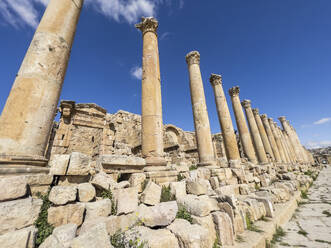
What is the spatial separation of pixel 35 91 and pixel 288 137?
1274 inches

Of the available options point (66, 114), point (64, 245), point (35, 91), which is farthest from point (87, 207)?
point (66, 114)

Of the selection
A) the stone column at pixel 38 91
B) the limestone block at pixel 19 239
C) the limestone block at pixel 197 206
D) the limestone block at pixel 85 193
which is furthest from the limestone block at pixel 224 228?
the stone column at pixel 38 91

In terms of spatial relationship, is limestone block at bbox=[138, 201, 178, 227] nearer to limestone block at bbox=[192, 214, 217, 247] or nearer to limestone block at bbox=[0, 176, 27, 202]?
limestone block at bbox=[192, 214, 217, 247]

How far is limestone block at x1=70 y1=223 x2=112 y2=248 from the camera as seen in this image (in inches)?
68.3

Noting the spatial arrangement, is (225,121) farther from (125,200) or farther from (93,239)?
(93,239)

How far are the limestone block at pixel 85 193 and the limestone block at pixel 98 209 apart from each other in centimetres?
11

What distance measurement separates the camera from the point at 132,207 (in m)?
2.66

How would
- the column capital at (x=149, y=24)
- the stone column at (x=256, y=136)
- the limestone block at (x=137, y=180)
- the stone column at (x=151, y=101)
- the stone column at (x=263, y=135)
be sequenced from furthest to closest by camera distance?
the stone column at (x=263, y=135) < the stone column at (x=256, y=136) < the column capital at (x=149, y=24) < the stone column at (x=151, y=101) < the limestone block at (x=137, y=180)

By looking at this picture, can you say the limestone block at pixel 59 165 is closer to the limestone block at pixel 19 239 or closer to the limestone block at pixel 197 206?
the limestone block at pixel 19 239

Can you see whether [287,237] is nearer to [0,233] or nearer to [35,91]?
[0,233]

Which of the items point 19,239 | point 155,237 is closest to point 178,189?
point 155,237

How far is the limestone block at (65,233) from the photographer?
1.79m

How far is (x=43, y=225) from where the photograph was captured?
196 centimetres

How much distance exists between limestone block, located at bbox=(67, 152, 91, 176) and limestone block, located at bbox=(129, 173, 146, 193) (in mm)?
1033
